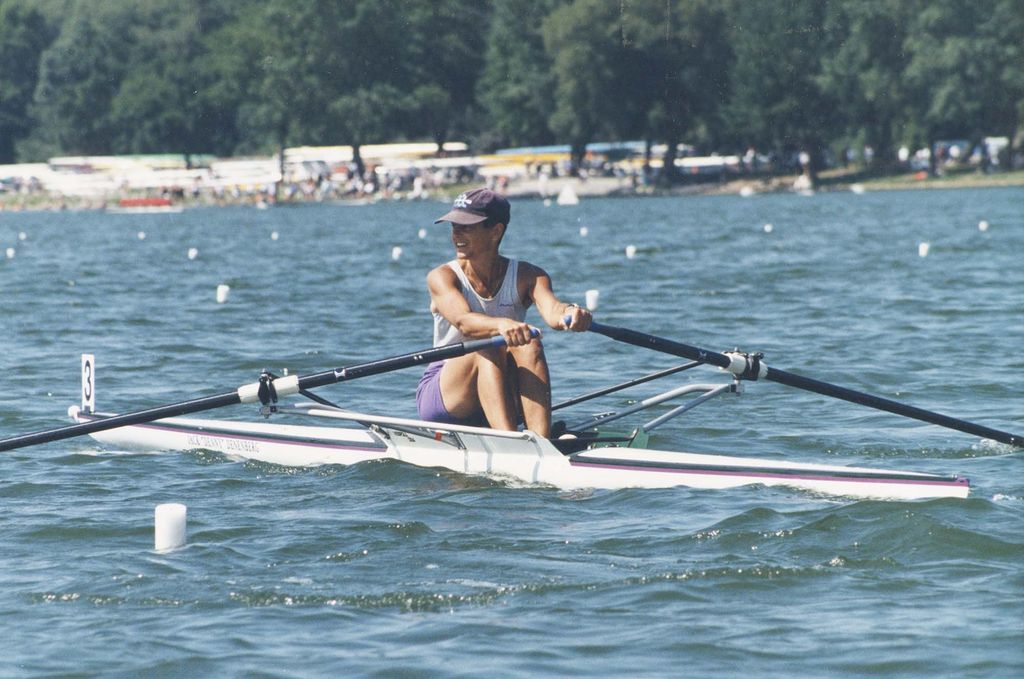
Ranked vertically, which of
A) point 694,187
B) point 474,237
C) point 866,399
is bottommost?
point 866,399

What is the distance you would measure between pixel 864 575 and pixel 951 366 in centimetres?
696

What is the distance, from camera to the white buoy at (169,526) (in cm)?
712

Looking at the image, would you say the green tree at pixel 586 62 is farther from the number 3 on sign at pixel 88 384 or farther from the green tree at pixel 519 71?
the number 3 on sign at pixel 88 384

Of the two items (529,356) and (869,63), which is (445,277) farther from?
(869,63)

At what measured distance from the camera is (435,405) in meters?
8.62

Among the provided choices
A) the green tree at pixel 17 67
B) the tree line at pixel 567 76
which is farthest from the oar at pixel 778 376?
the green tree at pixel 17 67

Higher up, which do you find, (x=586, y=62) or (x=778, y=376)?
(x=586, y=62)

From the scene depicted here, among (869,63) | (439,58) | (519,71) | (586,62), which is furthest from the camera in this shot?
(439,58)

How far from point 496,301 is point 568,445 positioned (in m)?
0.91

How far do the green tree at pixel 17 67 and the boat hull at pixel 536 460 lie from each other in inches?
4057

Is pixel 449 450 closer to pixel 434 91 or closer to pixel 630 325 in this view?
pixel 630 325

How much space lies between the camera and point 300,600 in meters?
6.36

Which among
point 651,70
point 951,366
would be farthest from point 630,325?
point 651,70

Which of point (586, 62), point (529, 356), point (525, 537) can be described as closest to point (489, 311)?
point (529, 356)
